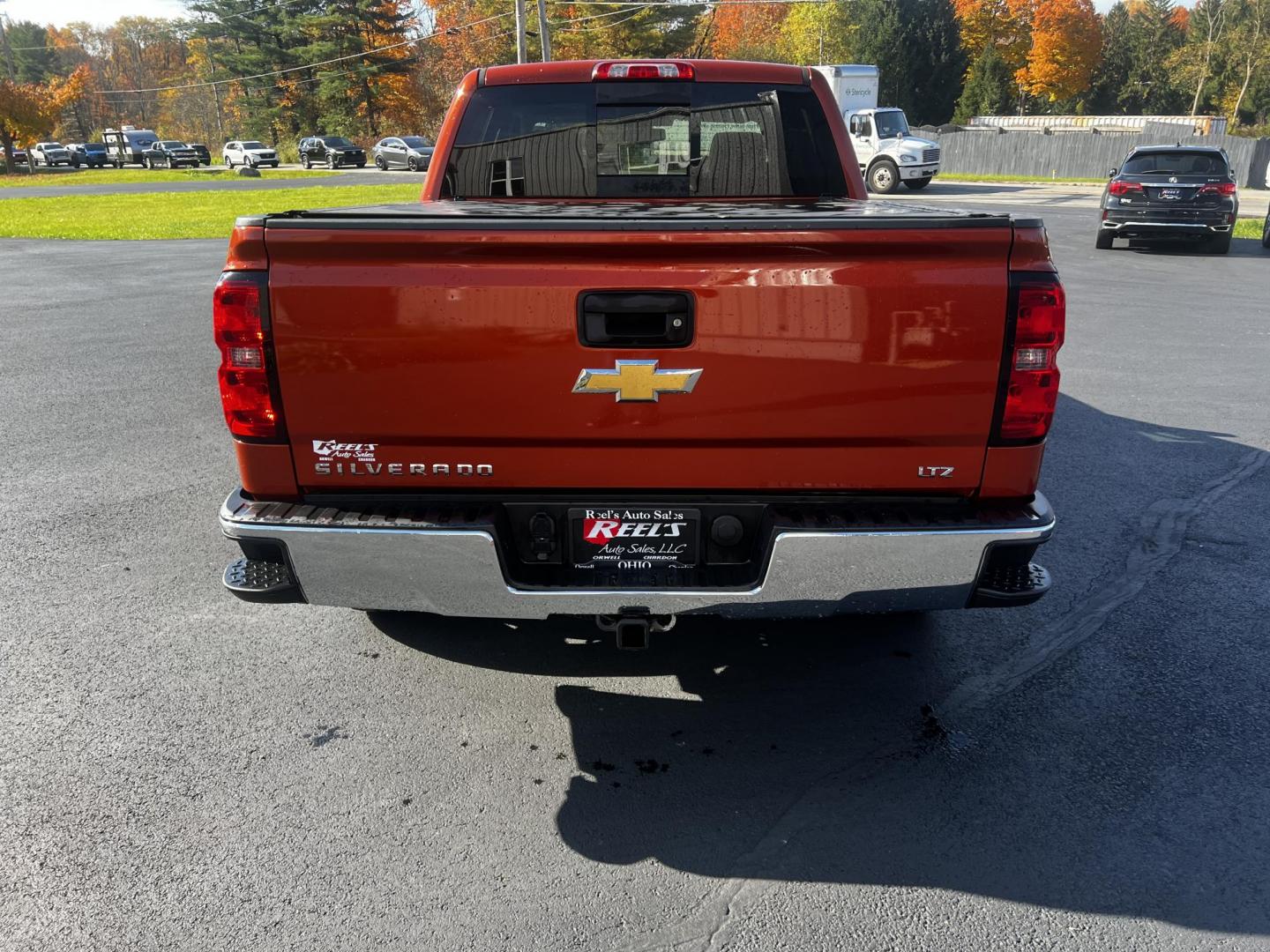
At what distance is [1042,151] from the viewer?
40.8 m

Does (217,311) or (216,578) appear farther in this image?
(216,578)

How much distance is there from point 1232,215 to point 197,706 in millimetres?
18127

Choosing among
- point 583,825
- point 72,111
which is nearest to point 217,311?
point 583,825

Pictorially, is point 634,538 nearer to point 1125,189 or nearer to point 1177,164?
point 1125,189

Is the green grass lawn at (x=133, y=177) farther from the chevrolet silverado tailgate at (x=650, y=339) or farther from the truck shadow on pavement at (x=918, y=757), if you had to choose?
the chevrolet silverado tailgate at (x=650, y=339)

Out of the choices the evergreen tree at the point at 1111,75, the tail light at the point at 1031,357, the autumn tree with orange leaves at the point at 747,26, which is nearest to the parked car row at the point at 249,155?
the autumn tree with orange leaves at the point at 747,26

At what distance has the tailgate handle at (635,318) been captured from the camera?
266cm

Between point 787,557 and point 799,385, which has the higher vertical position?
point 799,385

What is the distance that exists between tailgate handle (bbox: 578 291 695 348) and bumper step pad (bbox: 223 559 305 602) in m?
1.17

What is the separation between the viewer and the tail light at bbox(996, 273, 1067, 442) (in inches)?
105

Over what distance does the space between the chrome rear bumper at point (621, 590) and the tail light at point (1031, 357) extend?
0.28 metres

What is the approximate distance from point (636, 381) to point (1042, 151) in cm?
4384

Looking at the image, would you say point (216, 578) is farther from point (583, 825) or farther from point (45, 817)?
point (583, 825)

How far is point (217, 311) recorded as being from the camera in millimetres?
2707
